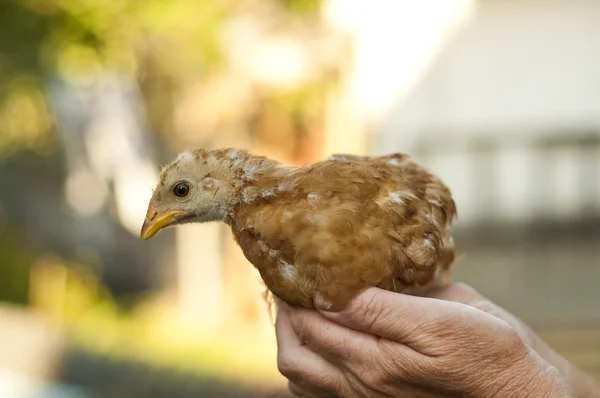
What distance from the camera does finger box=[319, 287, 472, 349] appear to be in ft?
5.62

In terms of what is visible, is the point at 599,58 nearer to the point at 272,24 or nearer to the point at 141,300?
the point at 272,24

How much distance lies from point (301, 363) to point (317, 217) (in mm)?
387

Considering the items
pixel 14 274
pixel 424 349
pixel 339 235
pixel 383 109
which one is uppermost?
pixel 383 109

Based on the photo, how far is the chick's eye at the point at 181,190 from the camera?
6.14 ft

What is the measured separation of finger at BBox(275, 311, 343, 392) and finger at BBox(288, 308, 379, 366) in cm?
6

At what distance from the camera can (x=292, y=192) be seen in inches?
71.0

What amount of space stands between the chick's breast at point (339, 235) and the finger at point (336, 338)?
1.8 inches

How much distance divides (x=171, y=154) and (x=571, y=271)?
16.8 feet

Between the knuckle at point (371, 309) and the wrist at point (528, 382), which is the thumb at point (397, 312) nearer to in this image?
the knuckle at point (371, 309)

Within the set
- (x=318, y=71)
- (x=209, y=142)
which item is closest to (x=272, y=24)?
(x=318, y=71)

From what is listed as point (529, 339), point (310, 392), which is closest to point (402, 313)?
point (310, 392)

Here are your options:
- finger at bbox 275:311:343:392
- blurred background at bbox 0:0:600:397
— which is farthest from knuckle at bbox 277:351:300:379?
blurred background at bbox 0:0:600:397

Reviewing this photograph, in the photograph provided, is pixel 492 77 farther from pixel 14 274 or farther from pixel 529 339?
pixel 14 274

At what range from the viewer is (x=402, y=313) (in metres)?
1.72
